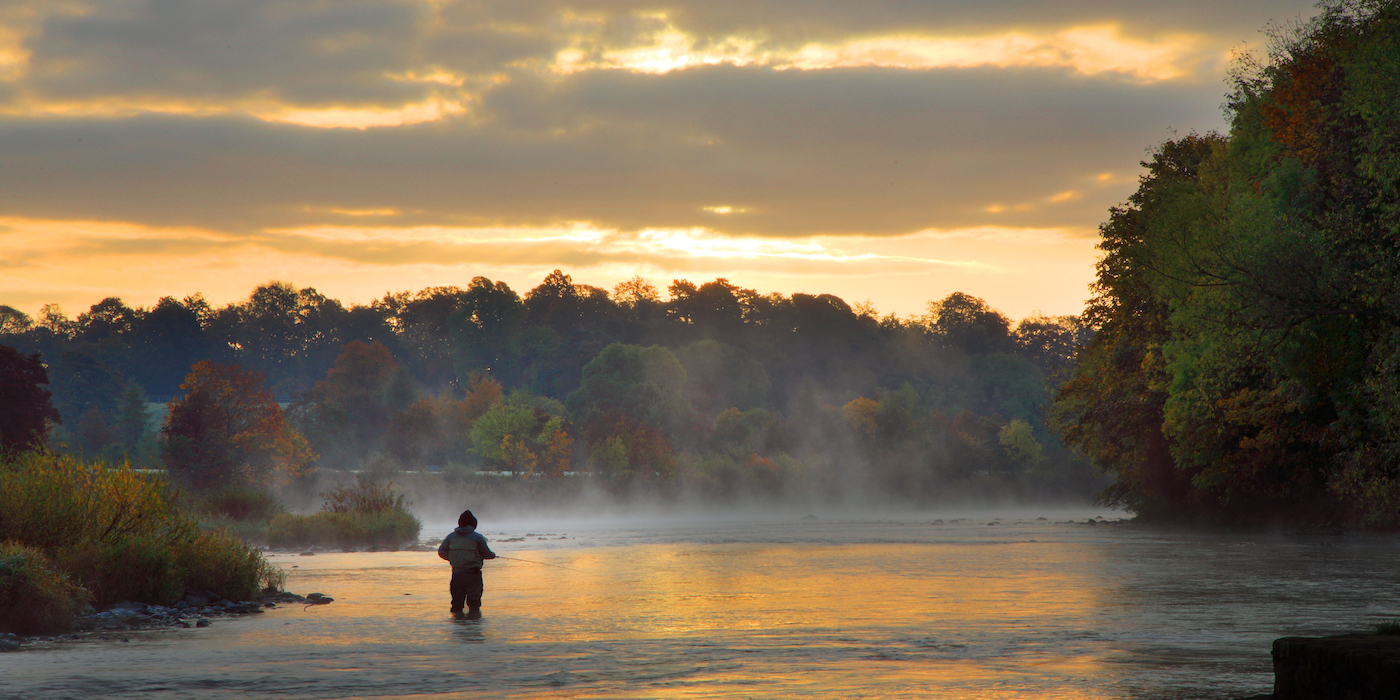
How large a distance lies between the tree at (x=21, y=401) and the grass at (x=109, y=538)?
3189 cm

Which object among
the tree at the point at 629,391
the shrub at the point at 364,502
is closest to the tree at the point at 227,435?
the shrub at the point at 364,502

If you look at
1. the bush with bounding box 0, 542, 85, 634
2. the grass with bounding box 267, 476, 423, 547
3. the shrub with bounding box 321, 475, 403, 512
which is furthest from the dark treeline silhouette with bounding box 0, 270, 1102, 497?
the bush with bounding box 0, 542, 85, 634

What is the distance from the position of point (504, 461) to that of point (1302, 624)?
105586 mm

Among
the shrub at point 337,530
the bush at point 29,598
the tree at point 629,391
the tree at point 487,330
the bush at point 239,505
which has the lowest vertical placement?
the shrub at point 337,530

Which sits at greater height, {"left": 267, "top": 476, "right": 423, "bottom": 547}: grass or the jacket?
the jacket

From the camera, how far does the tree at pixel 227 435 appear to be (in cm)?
7931

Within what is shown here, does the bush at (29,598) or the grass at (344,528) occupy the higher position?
the bush at (29,598)

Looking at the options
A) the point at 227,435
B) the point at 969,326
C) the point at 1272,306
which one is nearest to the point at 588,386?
the point at 227,435

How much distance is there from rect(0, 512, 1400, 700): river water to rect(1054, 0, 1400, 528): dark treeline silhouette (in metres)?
5.94

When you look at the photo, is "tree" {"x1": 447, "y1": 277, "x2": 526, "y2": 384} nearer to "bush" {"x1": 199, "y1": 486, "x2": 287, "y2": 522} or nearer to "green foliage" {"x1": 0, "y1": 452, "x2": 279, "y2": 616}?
"bush" {"x1": 199, "y1": 486, "x2": 287, "y2": 522}

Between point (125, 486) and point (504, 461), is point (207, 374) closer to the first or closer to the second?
point (504, 461)

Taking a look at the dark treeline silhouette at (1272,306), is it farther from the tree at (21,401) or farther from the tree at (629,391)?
the tree at (629,391)

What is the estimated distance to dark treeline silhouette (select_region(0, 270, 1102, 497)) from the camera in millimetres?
119250

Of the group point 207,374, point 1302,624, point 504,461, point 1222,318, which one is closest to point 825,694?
point 1302,624
